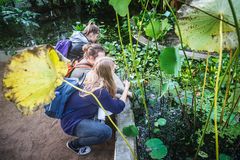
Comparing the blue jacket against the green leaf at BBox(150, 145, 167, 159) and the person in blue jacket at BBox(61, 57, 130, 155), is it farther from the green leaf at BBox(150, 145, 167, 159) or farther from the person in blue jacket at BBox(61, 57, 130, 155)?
the green leaf at BBox(150, 145, 167, 159)

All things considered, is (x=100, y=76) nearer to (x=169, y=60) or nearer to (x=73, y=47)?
(x=169, y=60)

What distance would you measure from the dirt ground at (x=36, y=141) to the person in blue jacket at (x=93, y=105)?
7.8 inches

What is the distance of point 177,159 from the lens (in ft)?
7.11

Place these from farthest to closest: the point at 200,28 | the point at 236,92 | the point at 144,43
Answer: the point at 144,43 → the point at 236,92 → the point at 200,28

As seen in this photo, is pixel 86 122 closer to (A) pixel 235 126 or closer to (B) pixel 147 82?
(B) pixel 147 82

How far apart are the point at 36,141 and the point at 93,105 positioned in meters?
0.87

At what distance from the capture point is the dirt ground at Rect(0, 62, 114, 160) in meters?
2.67

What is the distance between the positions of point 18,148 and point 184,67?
2256 mm

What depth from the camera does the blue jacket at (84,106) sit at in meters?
2.31

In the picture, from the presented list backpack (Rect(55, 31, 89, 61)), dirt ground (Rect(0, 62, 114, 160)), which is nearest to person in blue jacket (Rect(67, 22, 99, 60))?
backpack (Rect(55, 31, 89, 61))

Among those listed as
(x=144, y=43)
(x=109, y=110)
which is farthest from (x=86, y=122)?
(x=144, y=43)

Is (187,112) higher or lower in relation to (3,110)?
higher

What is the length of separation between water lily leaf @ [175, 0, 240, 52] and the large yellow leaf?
808 mm

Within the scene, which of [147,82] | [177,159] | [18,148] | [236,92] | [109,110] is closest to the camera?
[236,92]
